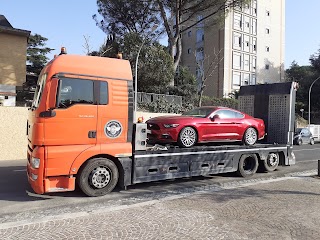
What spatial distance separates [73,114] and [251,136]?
225 inches

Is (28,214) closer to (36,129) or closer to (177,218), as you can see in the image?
(36,129)

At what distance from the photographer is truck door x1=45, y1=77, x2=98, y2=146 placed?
6.52 meters

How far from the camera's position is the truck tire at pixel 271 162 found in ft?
34.3

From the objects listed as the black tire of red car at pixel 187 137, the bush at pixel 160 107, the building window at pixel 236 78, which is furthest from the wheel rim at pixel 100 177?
the building window at pixel 236 78

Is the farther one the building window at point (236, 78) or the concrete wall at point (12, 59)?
the building window at point (236, 78)

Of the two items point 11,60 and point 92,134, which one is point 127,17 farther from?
point 92,134

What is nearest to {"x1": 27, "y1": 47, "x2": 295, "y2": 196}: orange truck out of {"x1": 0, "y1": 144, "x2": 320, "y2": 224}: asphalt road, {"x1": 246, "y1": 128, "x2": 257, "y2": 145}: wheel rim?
{"x1": 0, "y1": 144, "x2": 320, "y2": 224}: asphalt road

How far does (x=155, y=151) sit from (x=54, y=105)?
254 centimetres

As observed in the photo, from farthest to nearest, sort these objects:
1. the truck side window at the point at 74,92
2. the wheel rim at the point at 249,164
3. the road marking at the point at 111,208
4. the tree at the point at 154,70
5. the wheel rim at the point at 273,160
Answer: the tree at the point at 154,70
the wheel rim at the point at 273,160
the wheel rim at the point at 249,164
the truck side window at the point at 74,92
the road marking at the point at 111,208

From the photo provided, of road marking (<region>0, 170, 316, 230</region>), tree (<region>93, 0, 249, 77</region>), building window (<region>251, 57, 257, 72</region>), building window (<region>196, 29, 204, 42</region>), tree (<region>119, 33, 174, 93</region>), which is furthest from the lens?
building window (<region>196, 29, 204, 42</region>)

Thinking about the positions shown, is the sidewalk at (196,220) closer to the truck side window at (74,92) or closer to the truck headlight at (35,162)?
the truck headlight at (35,162)

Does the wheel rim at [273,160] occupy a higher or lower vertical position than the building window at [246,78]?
lower

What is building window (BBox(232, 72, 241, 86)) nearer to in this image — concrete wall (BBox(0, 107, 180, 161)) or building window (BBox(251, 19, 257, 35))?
building window (BBox(251, 19, 257, 35))

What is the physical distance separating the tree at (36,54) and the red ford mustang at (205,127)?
105 feet
